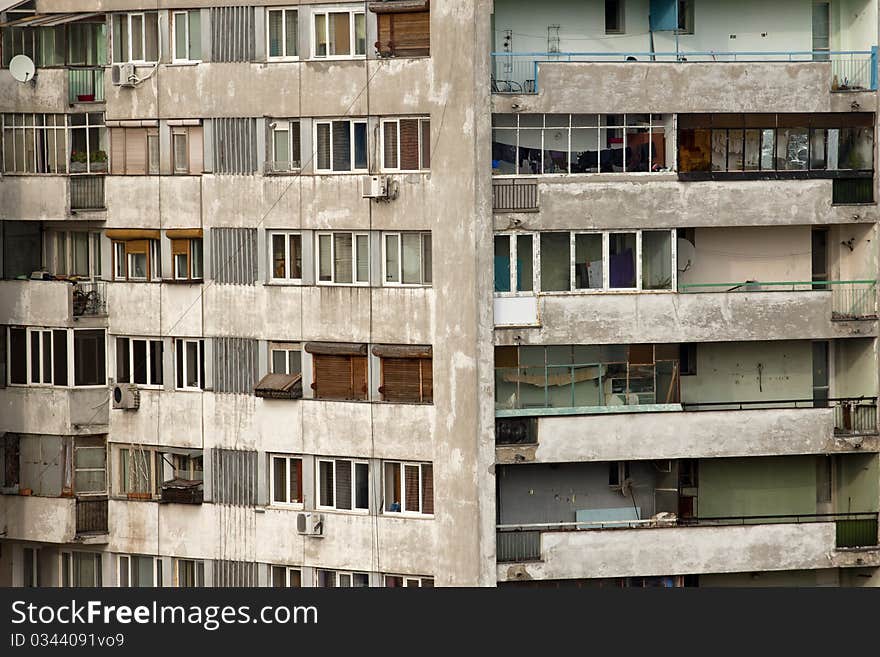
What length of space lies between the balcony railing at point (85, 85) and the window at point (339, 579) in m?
12.4

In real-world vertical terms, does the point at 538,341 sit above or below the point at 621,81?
below

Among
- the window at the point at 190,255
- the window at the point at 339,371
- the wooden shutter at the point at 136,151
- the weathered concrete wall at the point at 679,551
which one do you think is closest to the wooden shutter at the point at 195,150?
the wooden shutter at the point at 136,151

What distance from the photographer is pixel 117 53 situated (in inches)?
1923

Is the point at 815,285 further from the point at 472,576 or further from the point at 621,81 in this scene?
the point at 472,576

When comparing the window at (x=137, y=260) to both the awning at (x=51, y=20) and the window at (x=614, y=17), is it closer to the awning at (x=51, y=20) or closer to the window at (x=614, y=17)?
the awning at (x=51, y=20)

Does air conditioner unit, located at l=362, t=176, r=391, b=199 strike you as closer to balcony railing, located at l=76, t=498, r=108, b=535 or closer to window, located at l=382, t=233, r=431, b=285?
window, located at l=382, t=233, r=431, b=285

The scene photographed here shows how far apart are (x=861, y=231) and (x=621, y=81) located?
6727 mm

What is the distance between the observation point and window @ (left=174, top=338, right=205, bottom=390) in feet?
159

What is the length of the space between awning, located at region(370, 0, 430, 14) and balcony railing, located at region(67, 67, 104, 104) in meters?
7.23

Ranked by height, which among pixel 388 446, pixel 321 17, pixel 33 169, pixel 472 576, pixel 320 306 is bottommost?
pixel 472 576

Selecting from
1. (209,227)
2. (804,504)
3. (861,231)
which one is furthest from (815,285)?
(209,227)

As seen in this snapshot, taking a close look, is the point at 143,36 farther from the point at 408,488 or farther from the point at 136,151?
the point at 408,488

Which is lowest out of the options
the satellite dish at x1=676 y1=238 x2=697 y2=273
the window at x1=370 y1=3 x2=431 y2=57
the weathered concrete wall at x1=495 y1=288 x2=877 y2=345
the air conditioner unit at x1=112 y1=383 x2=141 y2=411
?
the air conditioner unit at x1=112 y1=383 x2=141 y2=411

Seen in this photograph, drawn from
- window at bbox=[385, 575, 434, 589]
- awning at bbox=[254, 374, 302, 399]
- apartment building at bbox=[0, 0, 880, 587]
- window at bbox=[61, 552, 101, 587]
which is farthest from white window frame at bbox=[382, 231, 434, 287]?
window at bbox=[61, 552, 101, 587]
